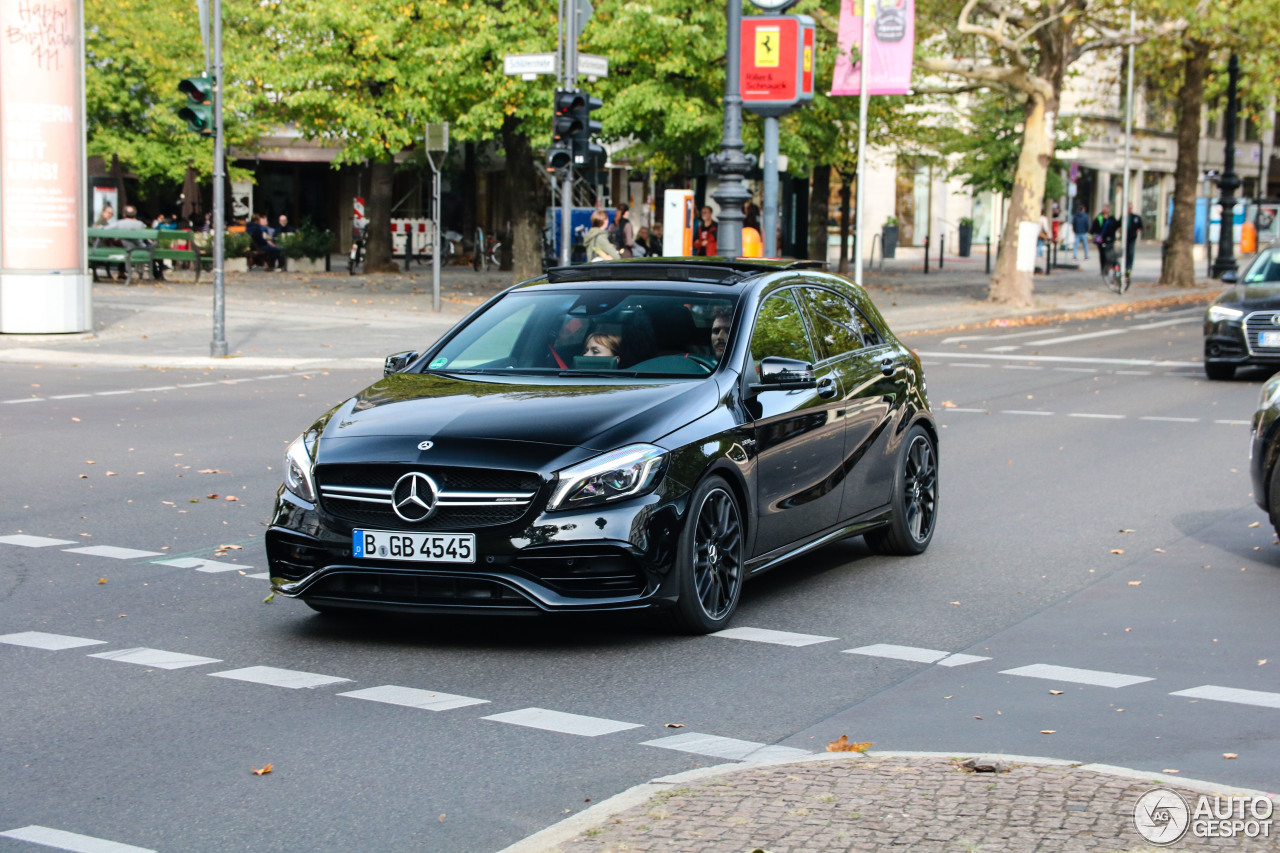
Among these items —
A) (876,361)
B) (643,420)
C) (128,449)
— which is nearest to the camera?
(643,420)

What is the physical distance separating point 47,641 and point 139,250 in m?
30.4

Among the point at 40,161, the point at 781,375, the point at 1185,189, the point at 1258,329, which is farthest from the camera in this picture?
the point at 1185,189

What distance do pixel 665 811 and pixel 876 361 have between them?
4719mm

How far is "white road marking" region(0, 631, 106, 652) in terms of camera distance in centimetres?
674

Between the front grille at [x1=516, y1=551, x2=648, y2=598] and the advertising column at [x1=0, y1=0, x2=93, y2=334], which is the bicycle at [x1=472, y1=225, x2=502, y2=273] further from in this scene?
the front grille at [x1=516, y1=551, x2=648, y2=598]

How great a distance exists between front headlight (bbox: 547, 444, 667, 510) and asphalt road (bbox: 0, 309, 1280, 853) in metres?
0.65

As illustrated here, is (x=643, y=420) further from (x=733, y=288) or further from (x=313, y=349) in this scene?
(x=313, y=349)

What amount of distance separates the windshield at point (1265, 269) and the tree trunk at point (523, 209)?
16.4 m

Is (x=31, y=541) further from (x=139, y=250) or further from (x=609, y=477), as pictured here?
(x=139, y=250)

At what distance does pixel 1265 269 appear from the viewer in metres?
20.3

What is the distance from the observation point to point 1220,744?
5406 mm

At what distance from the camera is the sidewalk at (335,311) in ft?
70.5

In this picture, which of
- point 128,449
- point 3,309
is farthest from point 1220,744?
point 3,309

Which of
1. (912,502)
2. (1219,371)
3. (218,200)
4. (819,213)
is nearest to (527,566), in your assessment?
(912,502)
